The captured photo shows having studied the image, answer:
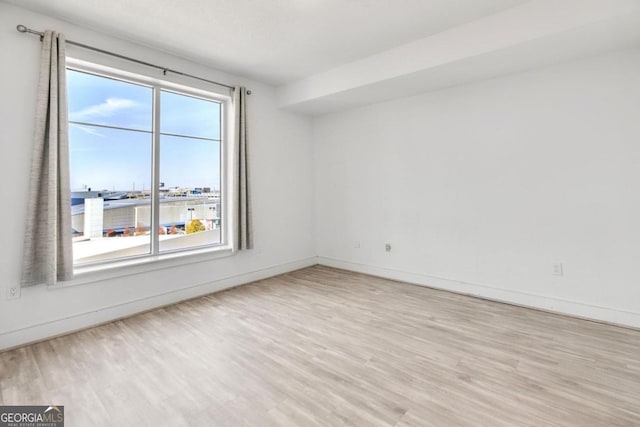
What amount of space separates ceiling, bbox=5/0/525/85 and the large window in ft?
1.81

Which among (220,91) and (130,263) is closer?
(130,263)

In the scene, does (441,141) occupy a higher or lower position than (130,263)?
higher

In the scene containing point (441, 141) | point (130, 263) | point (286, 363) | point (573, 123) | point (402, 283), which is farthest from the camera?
point (402, 283)

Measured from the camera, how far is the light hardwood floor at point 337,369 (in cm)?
170

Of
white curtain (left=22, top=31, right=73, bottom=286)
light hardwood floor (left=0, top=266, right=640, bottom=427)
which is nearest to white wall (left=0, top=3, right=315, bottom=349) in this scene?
white curtain (left=22, top=31, right=73, bottom=286)

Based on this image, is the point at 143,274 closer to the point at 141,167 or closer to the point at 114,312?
the point at 114,312

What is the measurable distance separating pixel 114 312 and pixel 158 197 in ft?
4.25

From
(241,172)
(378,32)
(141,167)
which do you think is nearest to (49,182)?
(141,167)

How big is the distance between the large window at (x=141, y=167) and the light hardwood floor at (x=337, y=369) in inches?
35.6

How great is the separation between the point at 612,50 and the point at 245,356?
424 centimetres

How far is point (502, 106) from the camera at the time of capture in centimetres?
337

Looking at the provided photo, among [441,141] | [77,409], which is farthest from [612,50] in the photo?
[77,409]

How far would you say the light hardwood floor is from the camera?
170 cm

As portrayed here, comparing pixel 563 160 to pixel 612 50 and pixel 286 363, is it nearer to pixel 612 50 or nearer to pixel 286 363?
pixel 612 50
